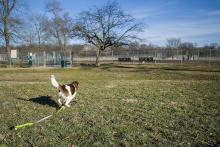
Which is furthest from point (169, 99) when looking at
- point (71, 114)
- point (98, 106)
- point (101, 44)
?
point (101, 44)

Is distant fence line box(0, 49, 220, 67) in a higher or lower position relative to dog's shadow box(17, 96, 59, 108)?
higher

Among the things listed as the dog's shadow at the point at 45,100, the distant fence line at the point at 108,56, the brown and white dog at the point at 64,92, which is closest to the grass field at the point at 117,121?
the dog's shadow at the point at 45,100

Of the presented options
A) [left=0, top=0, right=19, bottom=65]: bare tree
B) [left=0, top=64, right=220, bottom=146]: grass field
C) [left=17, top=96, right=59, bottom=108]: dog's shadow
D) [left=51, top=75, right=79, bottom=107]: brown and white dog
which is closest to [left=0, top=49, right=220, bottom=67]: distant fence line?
[left=0, top=0, right=19, bottom=65]: bare tree

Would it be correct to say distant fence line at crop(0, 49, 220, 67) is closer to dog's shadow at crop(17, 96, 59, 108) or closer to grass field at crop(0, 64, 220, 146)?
dog's shadow at crop(17, 96, 59, 108)

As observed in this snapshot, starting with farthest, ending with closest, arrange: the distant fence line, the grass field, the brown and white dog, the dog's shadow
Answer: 1. the distant fence line
2. the dog's shadow
3. the brown and white dog
4. the grass field

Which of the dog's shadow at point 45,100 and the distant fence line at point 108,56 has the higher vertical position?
the distant fence line at point 108,56

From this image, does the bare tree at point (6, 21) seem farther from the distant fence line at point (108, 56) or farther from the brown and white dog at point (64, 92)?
the brown and white dog at point (64, 92)

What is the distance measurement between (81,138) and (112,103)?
3277 millimetres

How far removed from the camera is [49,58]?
33.8 metres

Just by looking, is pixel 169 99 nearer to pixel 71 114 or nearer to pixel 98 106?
pixel 98 106

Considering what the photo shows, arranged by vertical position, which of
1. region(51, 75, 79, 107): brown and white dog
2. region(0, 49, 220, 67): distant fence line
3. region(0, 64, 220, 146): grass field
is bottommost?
region(0, 64, 220, 146): grass field

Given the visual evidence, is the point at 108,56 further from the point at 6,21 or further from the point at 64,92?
the point at 64,92

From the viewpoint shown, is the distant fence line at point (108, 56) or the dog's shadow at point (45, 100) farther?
the distant fence line at point (108, 56)

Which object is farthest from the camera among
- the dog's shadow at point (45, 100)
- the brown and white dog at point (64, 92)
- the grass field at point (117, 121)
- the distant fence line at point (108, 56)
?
the distant fence line at point (108, 56)
